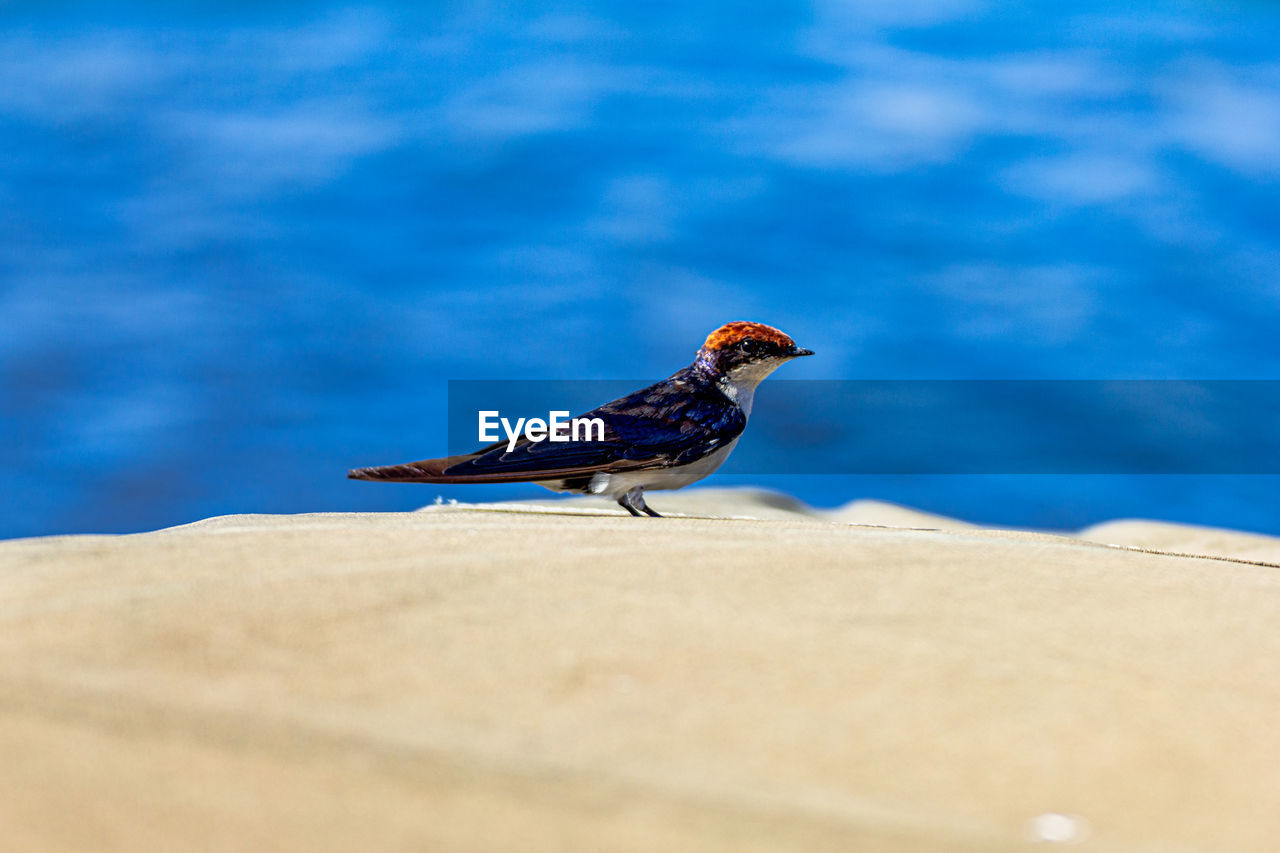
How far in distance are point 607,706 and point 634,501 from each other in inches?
123

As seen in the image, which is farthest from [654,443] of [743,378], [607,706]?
[607,706]

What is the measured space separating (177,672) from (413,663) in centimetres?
34

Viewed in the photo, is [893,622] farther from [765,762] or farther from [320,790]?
[320,790]

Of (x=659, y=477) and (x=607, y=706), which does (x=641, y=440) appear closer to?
(x=659, y=477)

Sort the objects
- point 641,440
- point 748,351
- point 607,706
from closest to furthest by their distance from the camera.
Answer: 1. point 607,706
2. point 641,440
3. point 748,351

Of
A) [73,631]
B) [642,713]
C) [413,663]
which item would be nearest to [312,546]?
[73,631]

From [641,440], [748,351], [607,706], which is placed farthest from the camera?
[748,351]

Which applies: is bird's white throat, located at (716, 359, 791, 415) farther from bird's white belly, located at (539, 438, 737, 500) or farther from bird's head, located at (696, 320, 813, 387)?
bird's white belly, located at (539, 438, 737, 500)

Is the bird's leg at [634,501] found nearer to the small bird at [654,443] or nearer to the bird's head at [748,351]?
the small bird at [654,443]

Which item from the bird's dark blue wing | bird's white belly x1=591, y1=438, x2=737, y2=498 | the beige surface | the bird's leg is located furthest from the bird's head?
the beige surface

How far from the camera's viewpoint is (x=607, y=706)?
157cm

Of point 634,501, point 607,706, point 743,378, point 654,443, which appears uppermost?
point 743,378

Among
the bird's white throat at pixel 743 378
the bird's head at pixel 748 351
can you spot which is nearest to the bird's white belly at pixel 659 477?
the bird's white throat at pixel 743 378

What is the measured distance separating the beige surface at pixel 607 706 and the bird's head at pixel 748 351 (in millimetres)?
2503
